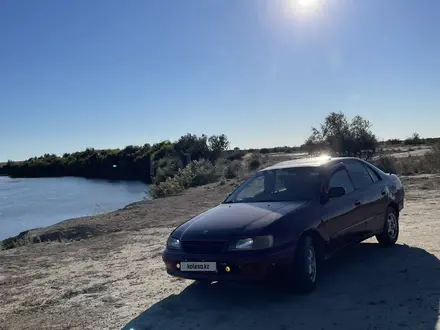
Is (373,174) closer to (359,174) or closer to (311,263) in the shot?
(359,174)

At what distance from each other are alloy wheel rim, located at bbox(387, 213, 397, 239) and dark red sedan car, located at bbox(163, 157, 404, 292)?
2.1 inches

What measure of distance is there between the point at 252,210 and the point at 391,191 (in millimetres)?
3173

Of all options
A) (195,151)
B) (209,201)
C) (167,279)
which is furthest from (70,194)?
(167,279)

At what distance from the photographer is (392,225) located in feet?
25.5

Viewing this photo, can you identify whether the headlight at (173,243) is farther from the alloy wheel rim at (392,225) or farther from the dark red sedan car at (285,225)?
the alloy wheel rim at (392,225)

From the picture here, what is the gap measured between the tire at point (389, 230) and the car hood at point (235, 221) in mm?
2331

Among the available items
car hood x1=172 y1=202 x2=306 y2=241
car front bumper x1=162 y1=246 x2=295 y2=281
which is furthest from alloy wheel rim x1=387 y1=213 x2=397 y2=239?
car front bumper x1=162 y1=246 x2=295 y2=281

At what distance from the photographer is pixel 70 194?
3716cm

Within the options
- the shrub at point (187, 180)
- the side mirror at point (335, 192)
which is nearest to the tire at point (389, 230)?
the side mirror at point (335, 192)

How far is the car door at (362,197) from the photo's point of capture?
676 centimetres

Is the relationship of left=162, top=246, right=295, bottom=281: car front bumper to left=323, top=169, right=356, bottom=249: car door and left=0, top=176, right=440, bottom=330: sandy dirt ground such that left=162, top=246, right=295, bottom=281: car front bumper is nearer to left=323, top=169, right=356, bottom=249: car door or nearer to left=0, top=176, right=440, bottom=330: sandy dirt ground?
left=0, top=176, right=440, bottom=330: sandy dirt ground

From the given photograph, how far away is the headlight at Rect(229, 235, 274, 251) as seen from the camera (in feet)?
16.8

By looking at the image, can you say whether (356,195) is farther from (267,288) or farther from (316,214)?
(267,288)

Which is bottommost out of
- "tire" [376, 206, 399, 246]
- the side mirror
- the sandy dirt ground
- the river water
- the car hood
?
the river water
